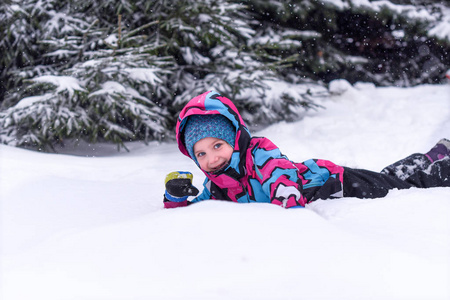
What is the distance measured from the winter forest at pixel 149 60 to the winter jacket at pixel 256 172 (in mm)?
1901

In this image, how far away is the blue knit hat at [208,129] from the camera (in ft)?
6.91

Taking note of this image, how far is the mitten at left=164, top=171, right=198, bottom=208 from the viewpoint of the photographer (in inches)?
86.5

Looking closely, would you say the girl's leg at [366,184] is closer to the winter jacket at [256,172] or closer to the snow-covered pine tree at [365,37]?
the winter jacket at [256,172]

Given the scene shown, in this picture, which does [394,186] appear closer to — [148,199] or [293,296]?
[148,199]

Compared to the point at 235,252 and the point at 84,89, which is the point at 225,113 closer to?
the point at 235,252

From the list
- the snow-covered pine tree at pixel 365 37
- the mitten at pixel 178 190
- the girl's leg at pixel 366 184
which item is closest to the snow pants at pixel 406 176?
the girl's leg at pixel 366 184

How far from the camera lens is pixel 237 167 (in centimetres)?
211

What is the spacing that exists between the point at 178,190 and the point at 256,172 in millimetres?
448

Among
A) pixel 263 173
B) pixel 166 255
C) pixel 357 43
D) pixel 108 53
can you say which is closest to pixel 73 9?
pixel 108 53

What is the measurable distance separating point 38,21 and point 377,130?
406cm

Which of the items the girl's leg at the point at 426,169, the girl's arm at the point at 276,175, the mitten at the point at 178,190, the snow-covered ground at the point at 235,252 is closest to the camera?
the snow-covered ground at the point at 235,252

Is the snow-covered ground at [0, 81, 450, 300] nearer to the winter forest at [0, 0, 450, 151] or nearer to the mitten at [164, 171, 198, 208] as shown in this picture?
the mitten at [164, 171, 198, 208]

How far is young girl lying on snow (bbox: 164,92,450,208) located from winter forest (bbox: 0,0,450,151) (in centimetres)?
188

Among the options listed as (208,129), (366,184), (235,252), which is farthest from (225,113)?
(235,252)
